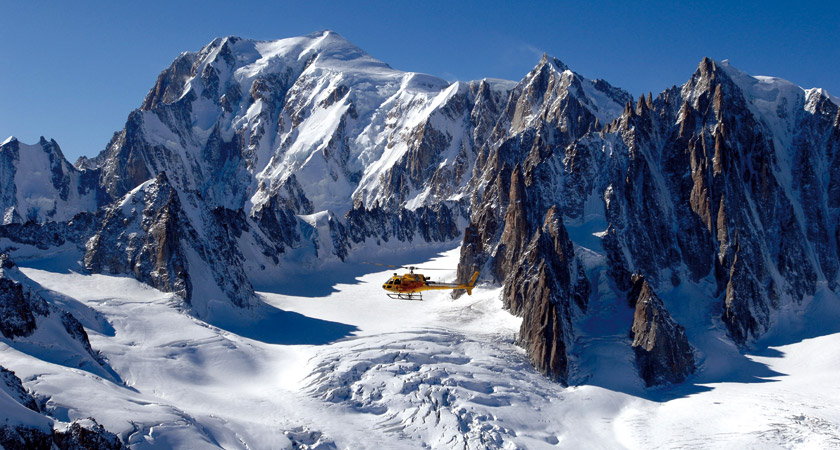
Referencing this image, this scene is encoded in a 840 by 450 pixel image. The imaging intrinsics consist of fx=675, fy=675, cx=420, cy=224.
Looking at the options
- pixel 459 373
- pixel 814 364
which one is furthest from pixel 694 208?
pixel 459 373

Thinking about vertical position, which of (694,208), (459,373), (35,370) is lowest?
(459,373)

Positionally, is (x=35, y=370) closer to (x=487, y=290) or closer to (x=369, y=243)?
(x=487, y=290)

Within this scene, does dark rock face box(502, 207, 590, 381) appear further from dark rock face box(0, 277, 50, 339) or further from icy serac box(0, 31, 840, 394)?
dark rock face box(0, 277, 50, 339)

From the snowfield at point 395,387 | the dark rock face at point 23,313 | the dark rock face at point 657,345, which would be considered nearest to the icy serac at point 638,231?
the dark rock face at point 657,345

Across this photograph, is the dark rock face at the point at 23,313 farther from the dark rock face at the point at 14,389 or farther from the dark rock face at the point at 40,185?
the dark rock face at the point at 40,185

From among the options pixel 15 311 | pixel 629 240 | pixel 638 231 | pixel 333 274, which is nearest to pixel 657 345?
pixel 629 240

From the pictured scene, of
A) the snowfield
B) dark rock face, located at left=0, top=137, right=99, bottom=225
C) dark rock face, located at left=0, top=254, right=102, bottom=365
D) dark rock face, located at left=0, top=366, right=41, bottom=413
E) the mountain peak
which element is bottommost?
the snowfield

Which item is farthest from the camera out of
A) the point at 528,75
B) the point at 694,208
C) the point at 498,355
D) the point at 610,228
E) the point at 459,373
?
the point at 528,75

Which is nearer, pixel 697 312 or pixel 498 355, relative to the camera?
pixel 498 355

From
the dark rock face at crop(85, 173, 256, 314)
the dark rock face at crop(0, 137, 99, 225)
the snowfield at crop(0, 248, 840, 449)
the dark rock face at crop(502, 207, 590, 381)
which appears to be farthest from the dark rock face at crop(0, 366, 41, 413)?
the dark rock face at crop(0, 137, 99, 225)
